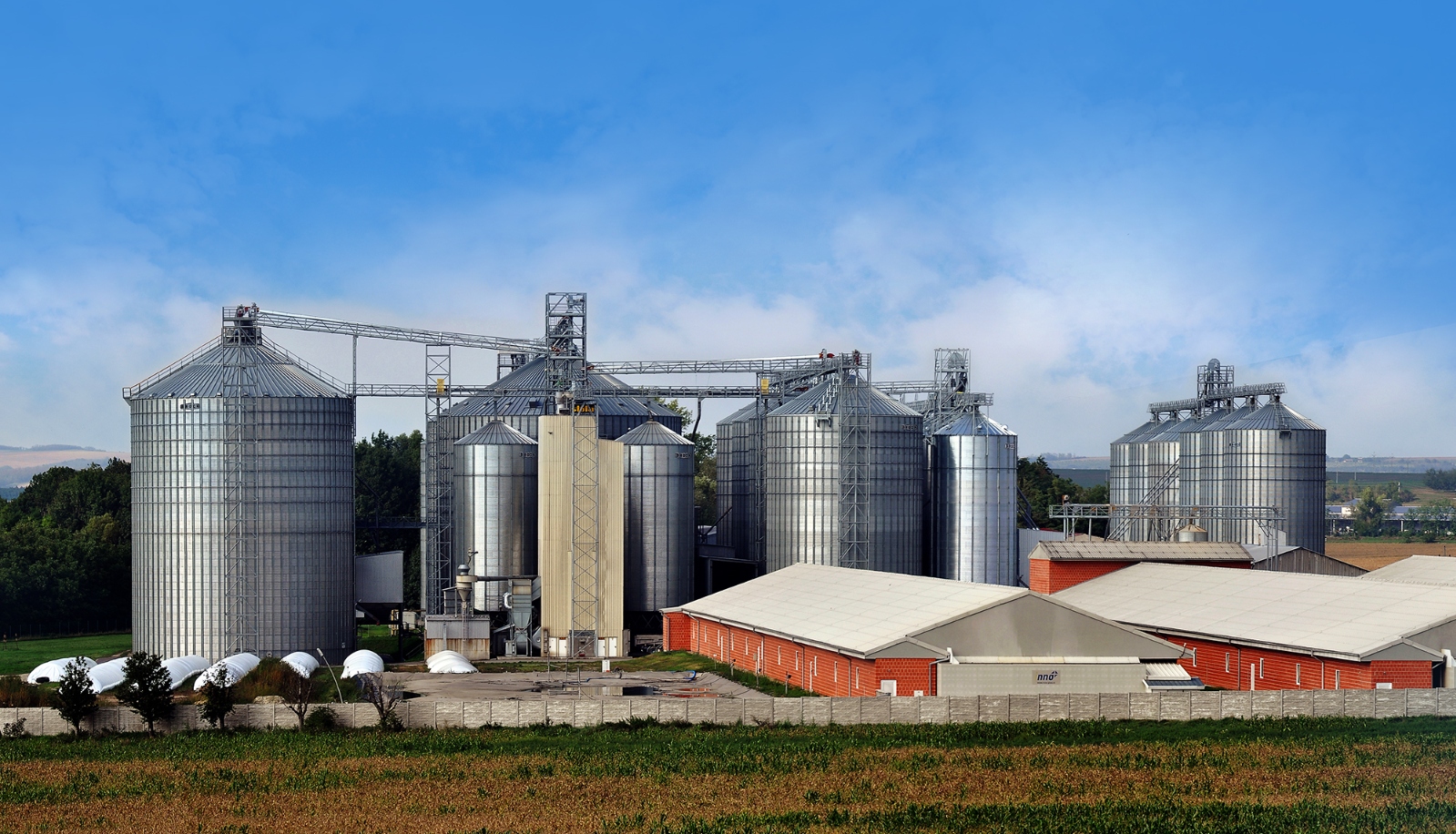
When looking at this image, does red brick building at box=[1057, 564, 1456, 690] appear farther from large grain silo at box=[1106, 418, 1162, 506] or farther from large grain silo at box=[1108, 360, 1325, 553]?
large grain silo at box=[1106, 418, 1162, 506]

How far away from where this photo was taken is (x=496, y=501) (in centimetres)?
8475

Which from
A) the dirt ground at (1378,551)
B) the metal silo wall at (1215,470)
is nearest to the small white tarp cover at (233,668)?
the metal silo wall at (1215,470)

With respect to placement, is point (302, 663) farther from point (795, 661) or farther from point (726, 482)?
point (726, 482)

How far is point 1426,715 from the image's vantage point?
1881 inches

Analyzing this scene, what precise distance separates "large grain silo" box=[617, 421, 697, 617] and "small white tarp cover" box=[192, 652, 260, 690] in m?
21.3

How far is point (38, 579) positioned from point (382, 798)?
260 ft

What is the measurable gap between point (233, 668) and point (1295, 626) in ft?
152

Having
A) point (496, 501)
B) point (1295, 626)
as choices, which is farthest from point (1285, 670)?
point (496, 501)

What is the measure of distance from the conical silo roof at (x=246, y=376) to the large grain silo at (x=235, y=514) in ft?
0.32

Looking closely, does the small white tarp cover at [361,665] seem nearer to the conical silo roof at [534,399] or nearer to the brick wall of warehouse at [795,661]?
the brick wall of warehouse at [795,661]

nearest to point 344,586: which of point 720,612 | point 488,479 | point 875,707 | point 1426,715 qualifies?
point 488,479

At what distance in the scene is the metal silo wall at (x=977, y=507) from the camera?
89.0 m

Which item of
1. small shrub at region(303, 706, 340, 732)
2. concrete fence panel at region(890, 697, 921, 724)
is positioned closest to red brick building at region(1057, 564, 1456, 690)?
concrete fence panel at region(890, 697, 921, 724)

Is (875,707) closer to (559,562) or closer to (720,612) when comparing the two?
(720,612)
